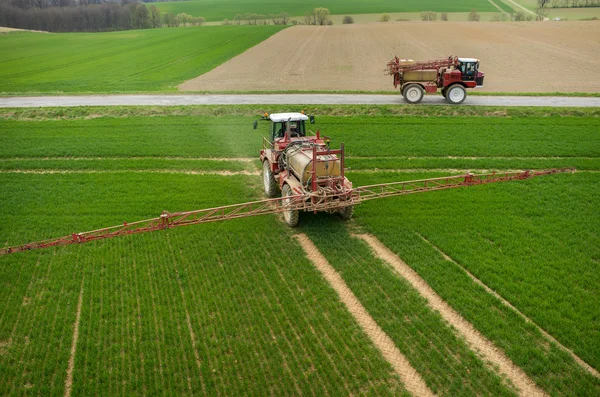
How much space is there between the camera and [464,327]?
39.4 feet

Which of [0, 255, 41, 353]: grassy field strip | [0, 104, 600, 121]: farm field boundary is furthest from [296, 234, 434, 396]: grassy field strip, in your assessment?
[0, 104, 600, 121]: farm field boundary

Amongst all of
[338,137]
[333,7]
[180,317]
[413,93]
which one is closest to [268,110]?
[338,137]

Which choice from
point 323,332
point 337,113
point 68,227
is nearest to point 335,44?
point 337,113

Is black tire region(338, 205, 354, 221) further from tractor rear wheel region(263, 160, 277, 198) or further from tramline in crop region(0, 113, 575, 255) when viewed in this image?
tractor rear wheel region(263, 160, 277, 198)

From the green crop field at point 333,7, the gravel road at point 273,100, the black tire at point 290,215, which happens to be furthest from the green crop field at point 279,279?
the green crop field at point 333,7

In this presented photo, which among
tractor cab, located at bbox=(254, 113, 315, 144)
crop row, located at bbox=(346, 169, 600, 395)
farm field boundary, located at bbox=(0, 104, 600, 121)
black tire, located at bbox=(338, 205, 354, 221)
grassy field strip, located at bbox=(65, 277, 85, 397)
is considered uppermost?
tractor cab, located at bbox=(254, 113, 315, 144)

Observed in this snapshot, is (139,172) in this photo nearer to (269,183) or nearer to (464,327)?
(269,183)

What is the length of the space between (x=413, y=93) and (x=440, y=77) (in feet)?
7.37

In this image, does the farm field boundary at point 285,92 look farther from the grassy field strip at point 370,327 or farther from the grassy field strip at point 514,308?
the grassy field strip at point 370,327

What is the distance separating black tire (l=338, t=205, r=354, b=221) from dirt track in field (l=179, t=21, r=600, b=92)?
91.8 feet

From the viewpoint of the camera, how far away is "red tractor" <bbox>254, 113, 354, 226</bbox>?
1638cm

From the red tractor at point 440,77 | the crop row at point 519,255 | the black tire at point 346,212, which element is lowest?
the crop row at point 519,255

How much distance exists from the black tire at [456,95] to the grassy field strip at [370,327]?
2405 cm

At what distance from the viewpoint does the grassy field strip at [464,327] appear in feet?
33.8
